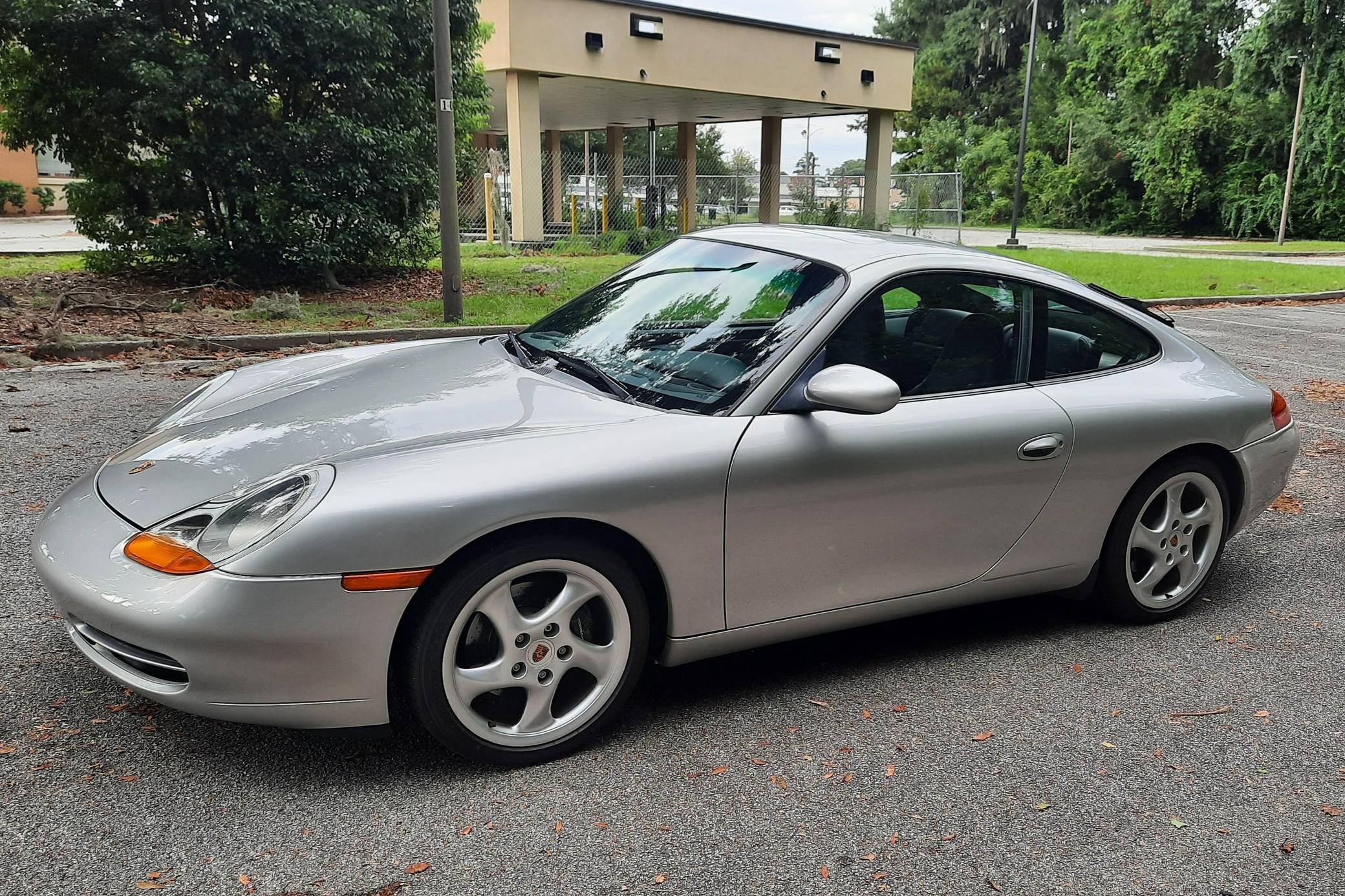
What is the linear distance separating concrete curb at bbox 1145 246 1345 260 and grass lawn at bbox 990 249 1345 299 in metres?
3.54

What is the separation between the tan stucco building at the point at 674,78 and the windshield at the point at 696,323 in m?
17.9

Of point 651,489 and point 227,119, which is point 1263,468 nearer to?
point 651,489

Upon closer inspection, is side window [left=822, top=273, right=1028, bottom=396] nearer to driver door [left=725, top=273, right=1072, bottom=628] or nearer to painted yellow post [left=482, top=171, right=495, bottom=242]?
driver door [left=725, top=273, right=1072, bottom=628]

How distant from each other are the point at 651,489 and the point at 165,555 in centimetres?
121

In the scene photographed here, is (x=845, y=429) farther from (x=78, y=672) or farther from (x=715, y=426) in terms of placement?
(x=78, y=672)

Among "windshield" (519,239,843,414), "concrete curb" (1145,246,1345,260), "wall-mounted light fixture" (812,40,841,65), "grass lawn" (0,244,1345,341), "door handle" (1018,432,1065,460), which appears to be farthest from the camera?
"concrete curb" (1145,246,1345,260)

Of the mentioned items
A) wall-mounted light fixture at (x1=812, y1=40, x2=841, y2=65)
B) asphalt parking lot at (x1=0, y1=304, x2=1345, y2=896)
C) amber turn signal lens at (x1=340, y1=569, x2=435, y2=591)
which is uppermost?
wall-mounted light fixture at (x1=812, y1=40, x2=841, y2=65)

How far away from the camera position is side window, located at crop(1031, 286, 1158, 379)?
3604 millimetres

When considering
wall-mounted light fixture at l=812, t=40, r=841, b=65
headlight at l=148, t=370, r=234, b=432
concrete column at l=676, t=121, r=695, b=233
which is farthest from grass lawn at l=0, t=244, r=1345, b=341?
wall-mounted light fixture at l=812, t=40, r=841, b=65

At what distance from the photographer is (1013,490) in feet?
11.1

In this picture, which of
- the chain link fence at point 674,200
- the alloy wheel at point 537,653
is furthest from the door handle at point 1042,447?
the chain link fence at point 674,200

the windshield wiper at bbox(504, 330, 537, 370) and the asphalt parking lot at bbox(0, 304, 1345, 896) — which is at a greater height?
the windshield wiper at bbox(504, 330, 537, 370)

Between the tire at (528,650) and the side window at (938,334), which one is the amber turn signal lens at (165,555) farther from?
the side window at (938,334)

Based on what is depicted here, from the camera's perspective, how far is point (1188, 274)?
19.2m
